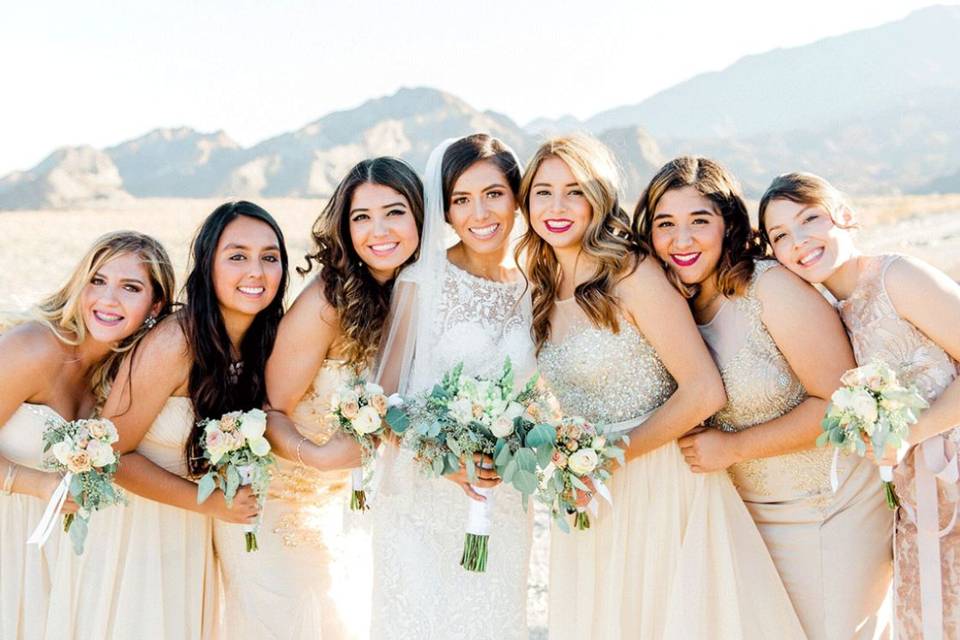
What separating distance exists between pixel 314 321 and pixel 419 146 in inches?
5596

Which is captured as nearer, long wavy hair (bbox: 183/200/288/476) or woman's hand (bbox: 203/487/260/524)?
woman's hand (bbox: 203/487/260/524)

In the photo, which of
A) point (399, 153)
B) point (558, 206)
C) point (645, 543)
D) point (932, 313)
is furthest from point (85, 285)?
point (399, 153)

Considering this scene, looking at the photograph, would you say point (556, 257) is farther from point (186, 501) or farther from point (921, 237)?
point (921, 237)

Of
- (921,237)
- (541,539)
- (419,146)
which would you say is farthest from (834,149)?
(541,539)

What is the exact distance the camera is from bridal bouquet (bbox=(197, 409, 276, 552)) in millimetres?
4664

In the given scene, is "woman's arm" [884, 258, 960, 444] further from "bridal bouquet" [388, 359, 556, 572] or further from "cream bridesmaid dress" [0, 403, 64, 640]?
"cream bridesmaid dress" [0, 403, 64, 640]

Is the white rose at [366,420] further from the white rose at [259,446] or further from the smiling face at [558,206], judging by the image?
the smiling face at [558,206]

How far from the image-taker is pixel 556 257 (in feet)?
17.9

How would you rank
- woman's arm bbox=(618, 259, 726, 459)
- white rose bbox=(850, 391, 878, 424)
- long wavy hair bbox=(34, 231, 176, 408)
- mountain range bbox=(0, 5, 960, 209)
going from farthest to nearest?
mountain range bbox=(0, 5, 960, 209) → long wavy hair bbox=(34, 231, 176, 408) → woman's arm bbox=(618, 259, 726, 459) → white rose bbox=(850, 391, 878, 424)

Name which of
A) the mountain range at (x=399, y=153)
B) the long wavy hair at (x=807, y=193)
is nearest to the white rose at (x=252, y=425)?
the long wavy hair at (x=807, y=193)

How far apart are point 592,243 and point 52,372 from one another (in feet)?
9.87

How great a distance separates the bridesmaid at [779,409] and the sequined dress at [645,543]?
190 millimetres

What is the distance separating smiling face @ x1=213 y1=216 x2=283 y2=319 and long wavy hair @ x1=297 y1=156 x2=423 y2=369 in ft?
0.98
